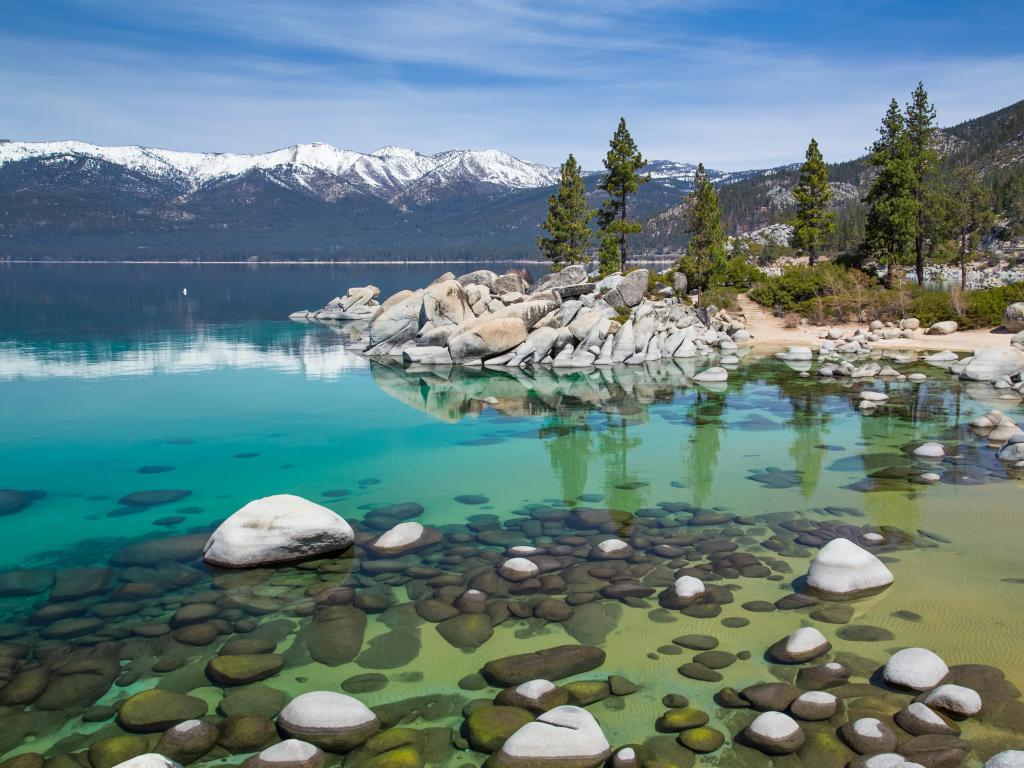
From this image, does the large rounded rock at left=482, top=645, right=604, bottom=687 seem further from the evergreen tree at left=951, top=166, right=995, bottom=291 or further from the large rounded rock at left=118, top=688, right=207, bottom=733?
the evergreen tree at left=951, top=166, right=995, bottom=291

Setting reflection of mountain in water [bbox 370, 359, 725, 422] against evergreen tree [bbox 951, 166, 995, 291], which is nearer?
reflection of mountain in water [bbox 370, 359, 725, 422]

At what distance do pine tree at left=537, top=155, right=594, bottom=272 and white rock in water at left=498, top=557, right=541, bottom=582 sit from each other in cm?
5037

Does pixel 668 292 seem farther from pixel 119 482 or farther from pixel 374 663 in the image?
pixel 374 663

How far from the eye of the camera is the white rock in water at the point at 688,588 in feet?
33.8

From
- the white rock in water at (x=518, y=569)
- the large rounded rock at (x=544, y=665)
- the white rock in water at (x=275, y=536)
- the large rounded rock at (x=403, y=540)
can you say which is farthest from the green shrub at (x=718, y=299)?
the large rounded rock at (x=544, y=665)

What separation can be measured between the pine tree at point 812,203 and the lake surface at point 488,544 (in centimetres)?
3378

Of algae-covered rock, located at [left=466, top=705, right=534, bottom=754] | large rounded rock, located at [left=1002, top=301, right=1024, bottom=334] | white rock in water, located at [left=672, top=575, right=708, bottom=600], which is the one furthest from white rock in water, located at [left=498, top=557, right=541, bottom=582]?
large rounded rock, located at [left=1002, top=301, right=1024, bottom=334]

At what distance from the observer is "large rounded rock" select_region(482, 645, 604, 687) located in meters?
8.38

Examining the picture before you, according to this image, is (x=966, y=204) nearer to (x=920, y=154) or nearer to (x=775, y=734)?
(x=920, y=154)

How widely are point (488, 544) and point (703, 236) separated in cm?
4128

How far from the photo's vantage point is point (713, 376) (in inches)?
1230

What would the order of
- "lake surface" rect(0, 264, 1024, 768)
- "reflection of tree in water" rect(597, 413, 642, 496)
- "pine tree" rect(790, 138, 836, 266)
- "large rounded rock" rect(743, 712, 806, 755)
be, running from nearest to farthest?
"large rounded rock" rect(743, 712, 806, 755) < "lake surface" rect(0, 264, 1024, 768) < "reflection of tree in water" rect(597, 413, 642, 496) < "pine tree" rect(790, 138, 836, 266)

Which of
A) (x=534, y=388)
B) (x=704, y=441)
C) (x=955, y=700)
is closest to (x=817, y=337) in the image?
(x=534, y=388)

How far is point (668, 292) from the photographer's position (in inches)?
2030
